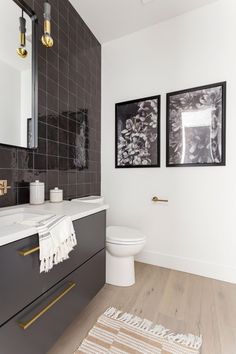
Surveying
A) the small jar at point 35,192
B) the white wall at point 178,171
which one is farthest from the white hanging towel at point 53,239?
the white wall at point 178,171

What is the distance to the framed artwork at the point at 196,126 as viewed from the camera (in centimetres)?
175

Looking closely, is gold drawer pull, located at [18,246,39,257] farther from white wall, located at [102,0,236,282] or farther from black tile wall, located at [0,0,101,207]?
white wall, located at [102,0,236,282]

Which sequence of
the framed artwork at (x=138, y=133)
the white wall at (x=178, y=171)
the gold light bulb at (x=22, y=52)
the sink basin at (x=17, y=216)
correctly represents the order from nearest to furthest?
the sink basin at (x=17, y=216), the gold light bulb at (x=22, y=52), the white wall at (x=178, y=171), the framed artwork at (x=138, y=133)

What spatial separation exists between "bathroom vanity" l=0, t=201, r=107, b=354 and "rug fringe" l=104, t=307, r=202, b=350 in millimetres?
266

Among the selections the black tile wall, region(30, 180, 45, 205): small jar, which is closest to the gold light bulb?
the black tile wall

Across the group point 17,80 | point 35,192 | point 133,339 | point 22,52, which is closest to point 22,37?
point 22,52

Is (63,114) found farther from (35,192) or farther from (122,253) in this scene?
(122,253)

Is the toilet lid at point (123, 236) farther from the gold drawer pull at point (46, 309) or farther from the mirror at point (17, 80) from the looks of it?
the mirror at point (17, 80)

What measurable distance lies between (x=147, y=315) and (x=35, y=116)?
1691 mm

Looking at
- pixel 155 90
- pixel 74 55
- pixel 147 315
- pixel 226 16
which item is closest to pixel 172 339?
pixel 147 315

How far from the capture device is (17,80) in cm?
132

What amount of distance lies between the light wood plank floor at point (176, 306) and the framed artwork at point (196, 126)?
1.12 meters

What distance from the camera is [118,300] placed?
4.89ft

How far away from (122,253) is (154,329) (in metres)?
0.56
